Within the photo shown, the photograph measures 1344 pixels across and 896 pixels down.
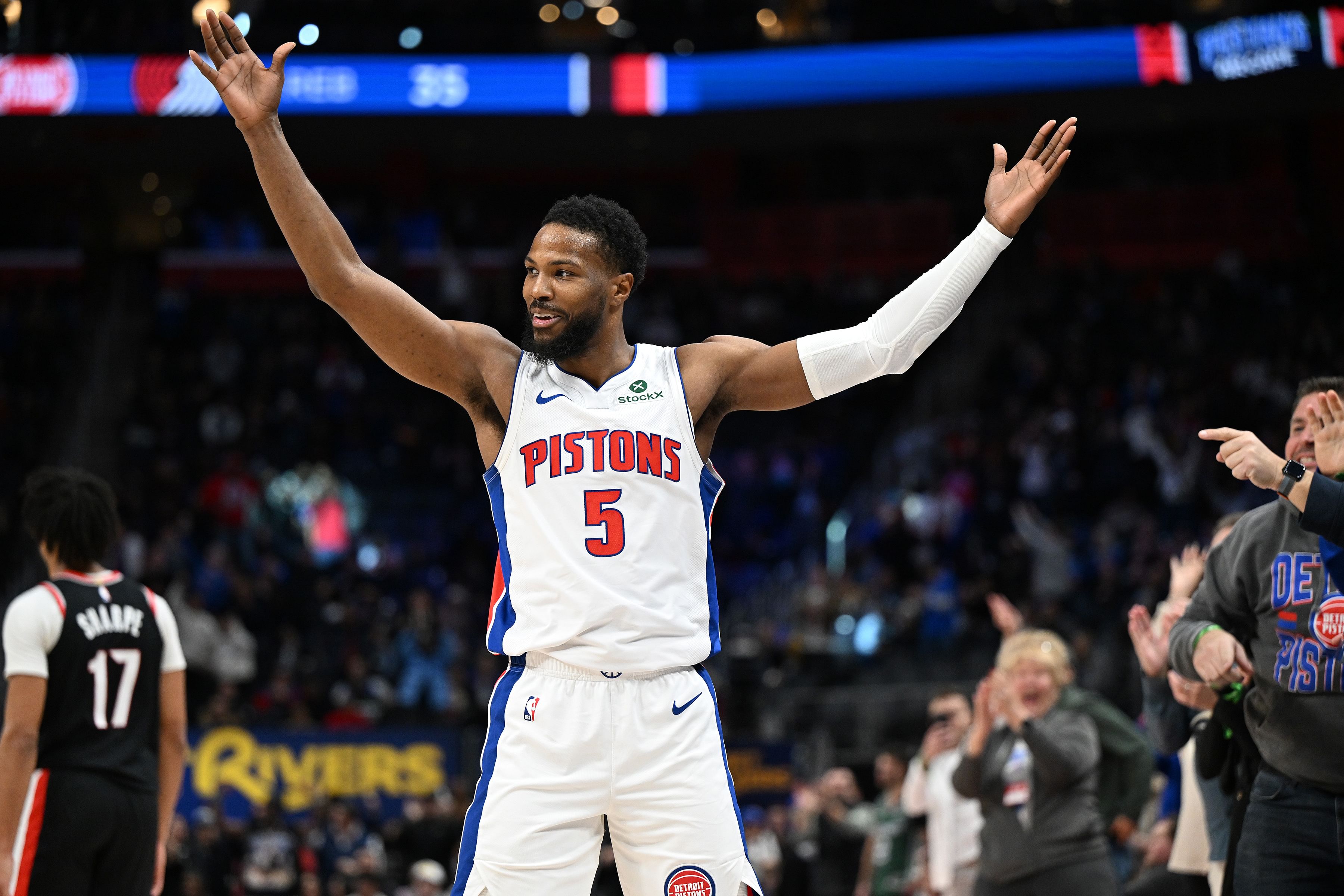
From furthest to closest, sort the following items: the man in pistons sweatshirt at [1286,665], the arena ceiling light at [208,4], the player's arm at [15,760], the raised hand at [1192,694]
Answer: the arena ceiling light at [208,4] < the raised hand at [1192,694] < the player's arm at [15,760] < the man in pistons sweatshirt at [1286,665]

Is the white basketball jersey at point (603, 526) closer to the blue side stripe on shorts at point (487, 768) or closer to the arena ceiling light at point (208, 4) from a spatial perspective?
the blue side stripe on shorts at point (487, 768)

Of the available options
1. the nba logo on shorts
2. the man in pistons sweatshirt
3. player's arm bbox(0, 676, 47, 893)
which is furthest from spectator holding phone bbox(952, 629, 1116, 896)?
player's arm bbox(0, 676, 47, 893)

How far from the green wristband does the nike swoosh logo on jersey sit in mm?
1820

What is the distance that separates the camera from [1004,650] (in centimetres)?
670

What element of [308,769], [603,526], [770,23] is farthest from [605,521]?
[770,23]

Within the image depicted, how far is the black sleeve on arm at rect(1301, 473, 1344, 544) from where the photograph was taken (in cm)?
402

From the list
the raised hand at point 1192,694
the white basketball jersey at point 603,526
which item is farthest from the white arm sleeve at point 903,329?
the raised hand at point 1192,694

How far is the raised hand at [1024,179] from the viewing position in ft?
13.3

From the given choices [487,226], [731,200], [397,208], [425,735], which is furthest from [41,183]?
[425,735]

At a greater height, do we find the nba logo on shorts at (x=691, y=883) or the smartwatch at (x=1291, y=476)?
the smartwatch at (x=1291, y=476)

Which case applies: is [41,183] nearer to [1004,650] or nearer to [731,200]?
[731,200]

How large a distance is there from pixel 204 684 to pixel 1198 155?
17334 mm

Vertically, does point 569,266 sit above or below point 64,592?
above

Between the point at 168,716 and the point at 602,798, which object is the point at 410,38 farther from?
the point at 602,798
